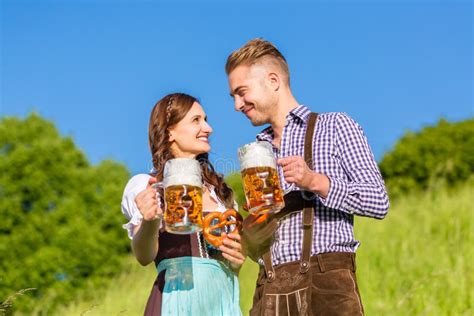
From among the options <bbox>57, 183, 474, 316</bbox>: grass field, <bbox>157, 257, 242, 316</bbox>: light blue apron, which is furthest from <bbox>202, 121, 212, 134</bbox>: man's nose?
<bbox>57, 183, 474, 316</bbox>: grass field

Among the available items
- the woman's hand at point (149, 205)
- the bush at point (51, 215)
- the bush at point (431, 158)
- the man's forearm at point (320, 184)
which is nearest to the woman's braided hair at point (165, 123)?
the woman's hand at point (149, 205)

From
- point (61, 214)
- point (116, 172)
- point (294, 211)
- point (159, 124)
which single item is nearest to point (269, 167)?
point (294, 211)

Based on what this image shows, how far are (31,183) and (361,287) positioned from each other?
10.4 meters

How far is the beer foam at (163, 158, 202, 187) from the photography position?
2869mm

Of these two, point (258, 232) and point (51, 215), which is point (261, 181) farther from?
point (51, 215)

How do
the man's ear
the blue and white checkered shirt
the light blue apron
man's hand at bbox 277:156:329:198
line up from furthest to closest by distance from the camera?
the man's ear → the light blue apron → the blue and white checkered shirt → man's hand at bbox 277:156:329:198

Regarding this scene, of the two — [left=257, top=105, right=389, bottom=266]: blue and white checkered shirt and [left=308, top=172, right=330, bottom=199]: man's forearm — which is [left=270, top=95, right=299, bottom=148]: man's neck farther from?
[left=308, top=172, right=330, bottom=199]: man's forearm

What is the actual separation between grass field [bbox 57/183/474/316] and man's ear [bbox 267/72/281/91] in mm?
2506

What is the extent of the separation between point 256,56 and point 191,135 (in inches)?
18.5

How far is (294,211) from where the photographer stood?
314cm

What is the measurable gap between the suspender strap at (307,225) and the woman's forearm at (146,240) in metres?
0.47

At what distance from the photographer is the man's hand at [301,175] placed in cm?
283

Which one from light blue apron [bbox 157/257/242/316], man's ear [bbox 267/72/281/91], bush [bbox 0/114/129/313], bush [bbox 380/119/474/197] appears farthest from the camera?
bush [bbox 0/114/129/313]

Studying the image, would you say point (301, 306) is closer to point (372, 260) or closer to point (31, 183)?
point (372, 260)
